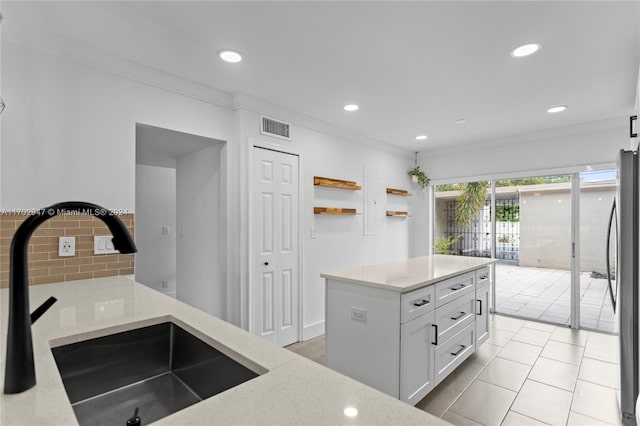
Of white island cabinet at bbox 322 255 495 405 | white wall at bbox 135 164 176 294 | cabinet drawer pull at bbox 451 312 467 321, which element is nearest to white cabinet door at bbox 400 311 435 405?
white island cabinet at bbox 322 255 495 405

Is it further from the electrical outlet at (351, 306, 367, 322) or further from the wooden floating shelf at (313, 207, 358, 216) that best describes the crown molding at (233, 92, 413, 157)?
the electrical outlet at (351, 306, 367, 322)

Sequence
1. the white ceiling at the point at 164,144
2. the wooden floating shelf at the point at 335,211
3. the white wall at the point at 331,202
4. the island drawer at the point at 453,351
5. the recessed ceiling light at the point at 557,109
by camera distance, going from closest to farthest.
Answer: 1. the island drawer at the point at 453,351
2. the white ceiling at the point at 164,144
3. the recessed ceiling light at the point at 557,109
4. the white wall at the point at 331,202
5. the wooden floating shelf at the point at 335,211

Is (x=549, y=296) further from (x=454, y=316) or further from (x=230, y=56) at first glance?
(x=230, y=56)

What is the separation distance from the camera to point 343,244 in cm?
419

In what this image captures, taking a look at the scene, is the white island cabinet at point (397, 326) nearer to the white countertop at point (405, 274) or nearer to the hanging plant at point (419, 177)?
the white countertop at point (405, 274)

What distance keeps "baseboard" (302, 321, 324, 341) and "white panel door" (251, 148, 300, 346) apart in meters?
0.13

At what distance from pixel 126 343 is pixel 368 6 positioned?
1.98 metres

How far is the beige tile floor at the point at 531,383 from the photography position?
2242 mm

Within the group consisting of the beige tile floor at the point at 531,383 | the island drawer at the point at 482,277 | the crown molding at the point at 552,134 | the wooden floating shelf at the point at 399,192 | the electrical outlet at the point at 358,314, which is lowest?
the beige tile floor at the point at 531,383

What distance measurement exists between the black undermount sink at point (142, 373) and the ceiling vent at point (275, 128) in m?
2.41

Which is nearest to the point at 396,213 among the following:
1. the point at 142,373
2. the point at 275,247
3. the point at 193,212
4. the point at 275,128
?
the point at 275,247

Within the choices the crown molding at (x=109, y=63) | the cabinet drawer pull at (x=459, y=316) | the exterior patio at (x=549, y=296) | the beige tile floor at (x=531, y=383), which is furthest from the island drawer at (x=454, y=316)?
the crown molding at (x=109, y=63)

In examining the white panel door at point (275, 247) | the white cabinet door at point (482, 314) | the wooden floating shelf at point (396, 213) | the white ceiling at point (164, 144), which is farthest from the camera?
the wooden floating shelf at point (396, 213)

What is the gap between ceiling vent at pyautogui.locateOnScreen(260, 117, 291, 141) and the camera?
3.29 meters
